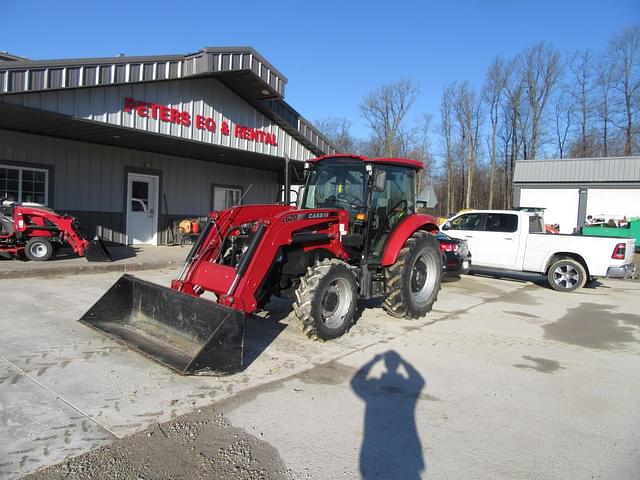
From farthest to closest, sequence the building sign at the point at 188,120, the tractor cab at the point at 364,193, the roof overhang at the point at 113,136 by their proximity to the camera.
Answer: the building sign at the point at 188,120
the roof overhang at the point at 113,136
the tractor cab at the point at 364,193

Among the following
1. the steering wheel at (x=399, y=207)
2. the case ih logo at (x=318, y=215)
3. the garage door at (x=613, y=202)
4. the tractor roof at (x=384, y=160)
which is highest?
the garage door at (x=613, y=202)

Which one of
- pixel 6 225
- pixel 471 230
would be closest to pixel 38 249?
pixel 6 225

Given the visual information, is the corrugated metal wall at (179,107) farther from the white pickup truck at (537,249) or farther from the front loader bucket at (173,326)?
the white pickup truck at (537,249)

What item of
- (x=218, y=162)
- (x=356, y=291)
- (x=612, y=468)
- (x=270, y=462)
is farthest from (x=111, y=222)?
(x=612, y=468)

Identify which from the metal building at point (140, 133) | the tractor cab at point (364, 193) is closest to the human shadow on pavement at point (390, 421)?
the tractor cab at point (364, 193)

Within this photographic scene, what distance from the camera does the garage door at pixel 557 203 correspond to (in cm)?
2484

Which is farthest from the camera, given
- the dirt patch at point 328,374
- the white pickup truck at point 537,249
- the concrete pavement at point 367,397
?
the white pickup truck at point 537,249

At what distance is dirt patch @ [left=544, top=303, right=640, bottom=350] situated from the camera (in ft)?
21.1

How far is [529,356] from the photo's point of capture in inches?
219

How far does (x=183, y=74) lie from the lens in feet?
36.1

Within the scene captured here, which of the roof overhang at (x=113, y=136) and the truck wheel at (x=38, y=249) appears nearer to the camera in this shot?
the roof overhang at (x=113, y=136)

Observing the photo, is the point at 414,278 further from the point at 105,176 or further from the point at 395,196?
the point at 105,176

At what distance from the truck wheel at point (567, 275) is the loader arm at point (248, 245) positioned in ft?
23.0

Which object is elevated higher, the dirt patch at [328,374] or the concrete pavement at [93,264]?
the concrete pavement at [93,264]
